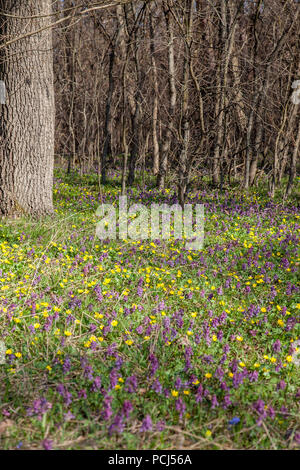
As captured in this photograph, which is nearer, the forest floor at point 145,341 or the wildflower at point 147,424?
the wildflower at point 147,424

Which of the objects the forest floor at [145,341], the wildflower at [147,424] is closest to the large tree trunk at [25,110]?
the forest floor at [145,341]

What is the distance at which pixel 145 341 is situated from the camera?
3.77m

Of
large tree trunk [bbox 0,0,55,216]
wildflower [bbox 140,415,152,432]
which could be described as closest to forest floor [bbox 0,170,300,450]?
wildflower [bbox 140,415,152,432]

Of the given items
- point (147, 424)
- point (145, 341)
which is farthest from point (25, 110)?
point (147, 424)

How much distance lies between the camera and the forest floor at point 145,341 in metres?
2.81

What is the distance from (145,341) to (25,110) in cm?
456

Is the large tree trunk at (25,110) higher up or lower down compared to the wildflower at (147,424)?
higher up

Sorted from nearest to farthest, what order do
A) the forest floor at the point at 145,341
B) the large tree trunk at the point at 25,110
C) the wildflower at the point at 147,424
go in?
the wildflower at the point at 147,424 < the forest floor at the point at 145,341 < the large tree trunk at the point at 25,110

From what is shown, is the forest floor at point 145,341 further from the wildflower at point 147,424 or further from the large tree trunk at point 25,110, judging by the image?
the large tree trunk at point 25,110

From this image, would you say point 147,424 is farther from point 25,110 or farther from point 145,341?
point 25,110

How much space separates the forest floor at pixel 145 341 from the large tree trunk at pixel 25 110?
0.55 meters

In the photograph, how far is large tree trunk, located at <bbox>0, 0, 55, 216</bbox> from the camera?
6.41m

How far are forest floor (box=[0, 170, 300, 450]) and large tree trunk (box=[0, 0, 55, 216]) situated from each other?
55 centimetres

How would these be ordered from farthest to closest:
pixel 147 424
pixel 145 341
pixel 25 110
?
pixel 25 110 < pixel 145 341 < pixel 147 424
